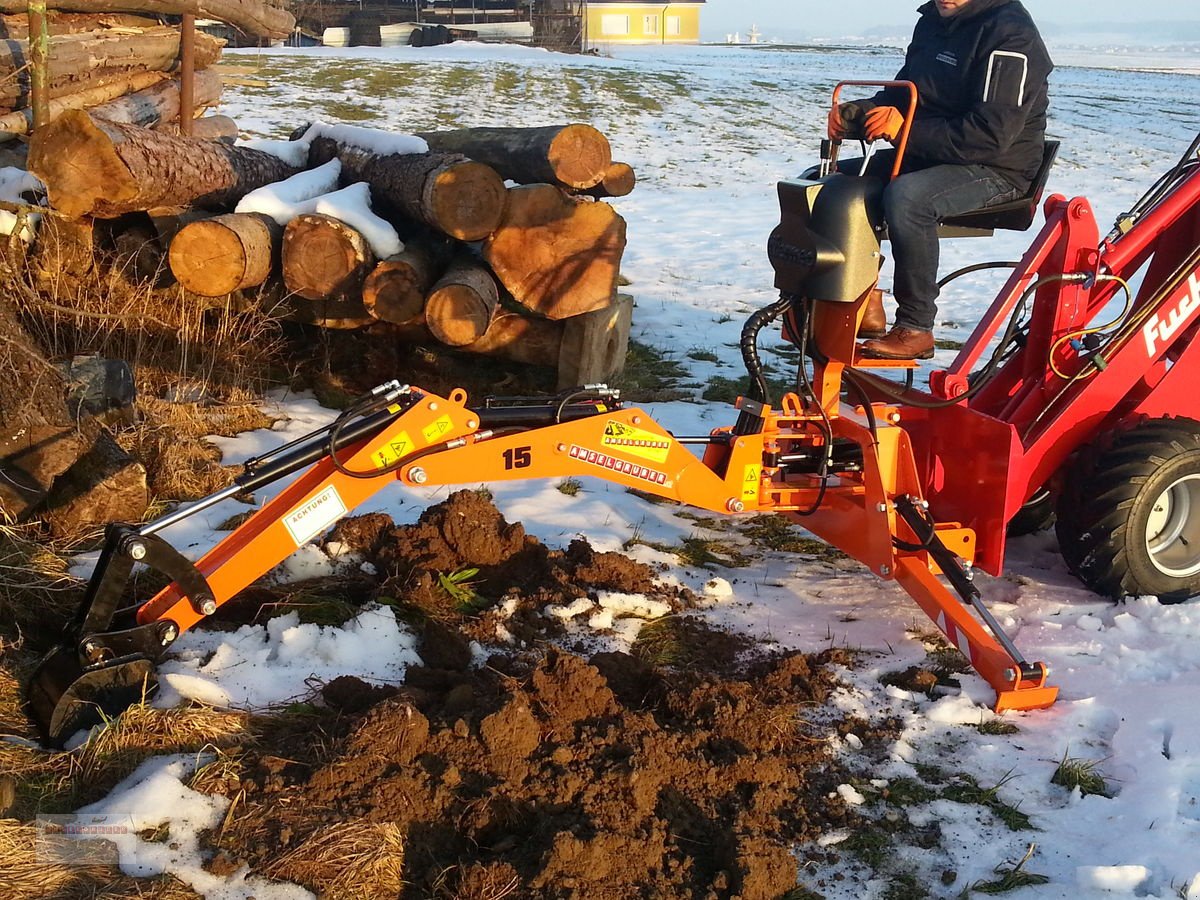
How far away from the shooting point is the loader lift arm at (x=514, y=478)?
3758mm

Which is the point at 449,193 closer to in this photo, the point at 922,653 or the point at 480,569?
the point at 480,569

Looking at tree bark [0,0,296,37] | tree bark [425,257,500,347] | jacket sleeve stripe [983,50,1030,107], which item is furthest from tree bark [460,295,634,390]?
tree bark [0,0,296,37]

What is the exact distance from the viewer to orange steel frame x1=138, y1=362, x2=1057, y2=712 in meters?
3.89

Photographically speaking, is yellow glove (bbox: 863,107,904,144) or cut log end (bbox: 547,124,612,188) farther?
cut log end (bbox: 547,124,612,188)

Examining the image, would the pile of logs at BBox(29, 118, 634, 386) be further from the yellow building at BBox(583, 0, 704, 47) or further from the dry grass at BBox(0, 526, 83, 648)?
the yellow building at BBox(583, 0, 704, 47)

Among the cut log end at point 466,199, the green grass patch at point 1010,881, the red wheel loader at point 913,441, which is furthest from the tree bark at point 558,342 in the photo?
the green grass patch at point 1010,881

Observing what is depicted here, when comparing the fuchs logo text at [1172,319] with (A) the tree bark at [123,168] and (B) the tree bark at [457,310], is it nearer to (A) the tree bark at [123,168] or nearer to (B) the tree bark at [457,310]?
(B) the tree bark at [457,310]

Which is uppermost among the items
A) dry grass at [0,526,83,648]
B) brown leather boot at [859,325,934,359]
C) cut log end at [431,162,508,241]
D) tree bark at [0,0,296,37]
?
tree bark at [0,0,296,37]

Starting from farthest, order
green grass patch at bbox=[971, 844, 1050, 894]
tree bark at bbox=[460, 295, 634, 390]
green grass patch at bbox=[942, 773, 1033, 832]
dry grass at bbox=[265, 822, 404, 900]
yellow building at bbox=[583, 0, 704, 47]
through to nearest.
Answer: yellow building at bbox=[583, 0, 704, 47] → tree bark at bbox=[460, 295, 634, 390] → green grass patch at bbox=[942, 773, 1033, 832] → green grass patch at bbox=[971, 844, 1050, 894] → dry grass at bbox=[265, 822, 404, 900]

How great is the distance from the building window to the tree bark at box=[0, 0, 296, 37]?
178ft

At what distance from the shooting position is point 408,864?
10.6 ft

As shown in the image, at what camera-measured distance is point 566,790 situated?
3.47 m

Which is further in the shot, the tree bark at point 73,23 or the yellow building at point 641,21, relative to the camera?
the yellow building at point 641,21

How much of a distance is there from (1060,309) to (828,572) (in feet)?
5.38
